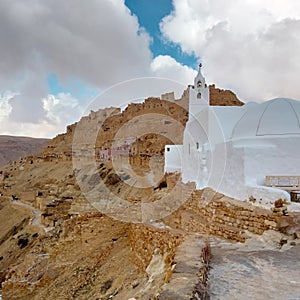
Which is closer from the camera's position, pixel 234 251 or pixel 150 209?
pixel 234 251

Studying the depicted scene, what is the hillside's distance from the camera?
3952 inches

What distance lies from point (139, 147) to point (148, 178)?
12696mm

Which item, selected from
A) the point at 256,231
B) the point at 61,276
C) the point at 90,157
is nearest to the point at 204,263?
the point at 256,231

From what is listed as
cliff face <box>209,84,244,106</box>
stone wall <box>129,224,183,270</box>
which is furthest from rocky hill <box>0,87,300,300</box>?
cliff face <box>209,84,244,106</box>

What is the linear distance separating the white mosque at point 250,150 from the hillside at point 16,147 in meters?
90.5

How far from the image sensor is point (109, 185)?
24.8m

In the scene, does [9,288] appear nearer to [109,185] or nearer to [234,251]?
[234,251]

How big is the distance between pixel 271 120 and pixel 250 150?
159 cm

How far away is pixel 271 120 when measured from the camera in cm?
1157

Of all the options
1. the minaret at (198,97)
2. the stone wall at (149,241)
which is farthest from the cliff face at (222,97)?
the stone wall at (149,241)

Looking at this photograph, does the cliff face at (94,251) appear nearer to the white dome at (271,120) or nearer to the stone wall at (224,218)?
the stone wall at (224,218)

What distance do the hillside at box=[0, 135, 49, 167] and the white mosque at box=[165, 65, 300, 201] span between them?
3564 inches

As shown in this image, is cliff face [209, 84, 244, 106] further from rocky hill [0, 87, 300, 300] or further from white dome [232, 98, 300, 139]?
white dome [232, 98, 300, 139]

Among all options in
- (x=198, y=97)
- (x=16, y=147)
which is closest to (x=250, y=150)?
(x=198, y=97)
